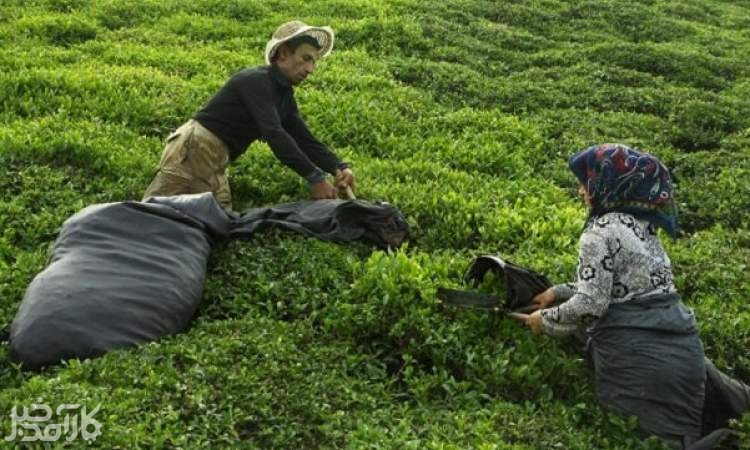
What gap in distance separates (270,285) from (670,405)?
283 centimetres

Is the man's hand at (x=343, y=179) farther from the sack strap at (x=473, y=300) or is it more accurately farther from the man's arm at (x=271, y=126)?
the sack strap at (x=473, y=300)

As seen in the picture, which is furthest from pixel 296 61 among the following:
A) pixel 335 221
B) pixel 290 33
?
pixel 335 221

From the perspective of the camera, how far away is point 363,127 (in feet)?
33.2

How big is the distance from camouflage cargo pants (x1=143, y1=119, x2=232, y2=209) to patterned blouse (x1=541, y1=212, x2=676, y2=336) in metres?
3.48

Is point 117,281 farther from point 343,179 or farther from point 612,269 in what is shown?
point 612,269

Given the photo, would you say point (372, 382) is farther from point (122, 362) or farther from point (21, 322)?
point (21, 322)

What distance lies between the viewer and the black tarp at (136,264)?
199 inches

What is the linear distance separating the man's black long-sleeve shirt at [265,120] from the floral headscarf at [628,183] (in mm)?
2713

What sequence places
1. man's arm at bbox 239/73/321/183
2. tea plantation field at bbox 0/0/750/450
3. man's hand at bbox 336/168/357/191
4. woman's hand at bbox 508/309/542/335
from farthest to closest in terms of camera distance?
1. man's hand at bbox 336/168/357/191
2. man's arm at bbox 239/73/321/183
3. woman's hand at bbox 508/309/542/335
4. tea plantation field at bbox 0/0/750/450

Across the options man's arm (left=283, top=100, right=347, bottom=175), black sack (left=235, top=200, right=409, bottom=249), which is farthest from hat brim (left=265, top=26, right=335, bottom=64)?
black sack (left=235, top=200, right=409, bottom=249)

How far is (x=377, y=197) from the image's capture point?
26.2 ft

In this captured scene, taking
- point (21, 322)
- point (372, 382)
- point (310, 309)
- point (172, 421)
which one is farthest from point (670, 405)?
point (21, 322)

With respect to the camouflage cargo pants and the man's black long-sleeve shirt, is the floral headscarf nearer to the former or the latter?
the man's black long-sleeve shirt

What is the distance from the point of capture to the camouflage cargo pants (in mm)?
7391
